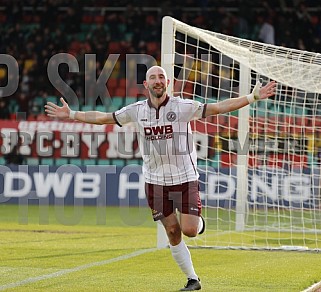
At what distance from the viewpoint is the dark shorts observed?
9031mm

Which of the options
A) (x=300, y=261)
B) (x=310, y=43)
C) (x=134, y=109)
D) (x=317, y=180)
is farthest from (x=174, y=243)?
(x=310, y=43)

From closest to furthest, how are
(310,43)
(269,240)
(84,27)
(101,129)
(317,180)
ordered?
1. (269,240)
2. (317,180)
3. (101,129)
4. (310,43)
5. (84,27)

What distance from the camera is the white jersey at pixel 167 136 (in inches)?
354

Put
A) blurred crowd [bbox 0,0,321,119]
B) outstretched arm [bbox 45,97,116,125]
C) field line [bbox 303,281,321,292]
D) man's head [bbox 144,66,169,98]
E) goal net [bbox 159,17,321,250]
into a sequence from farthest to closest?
blurred crowd [bbox 0,0,321,119], goal net [bbox 159,17,321,250], outstretched arm [bbox 45,97,116,125], field line [bbox 303,281,321,292], man's head [bbox 144,66,169,98]

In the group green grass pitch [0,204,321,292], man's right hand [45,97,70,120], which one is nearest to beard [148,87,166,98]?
man's right hand [45,97,70,120]

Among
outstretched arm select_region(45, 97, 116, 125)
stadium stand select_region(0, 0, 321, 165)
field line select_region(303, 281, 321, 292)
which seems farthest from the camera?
stadium stand select_region(0, 0, 321, 165)

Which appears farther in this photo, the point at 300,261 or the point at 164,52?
the point at 164,52

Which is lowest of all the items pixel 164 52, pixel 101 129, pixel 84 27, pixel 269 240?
pixel 269 240

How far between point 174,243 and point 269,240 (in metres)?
5.72

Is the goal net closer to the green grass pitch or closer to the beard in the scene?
the green grass pitch

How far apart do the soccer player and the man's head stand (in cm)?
1

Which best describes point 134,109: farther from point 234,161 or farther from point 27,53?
point 27,53

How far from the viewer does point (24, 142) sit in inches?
873

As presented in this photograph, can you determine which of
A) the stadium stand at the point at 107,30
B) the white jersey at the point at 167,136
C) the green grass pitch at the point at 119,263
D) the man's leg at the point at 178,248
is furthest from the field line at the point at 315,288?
the stadium stand at the point at 107,30
